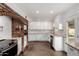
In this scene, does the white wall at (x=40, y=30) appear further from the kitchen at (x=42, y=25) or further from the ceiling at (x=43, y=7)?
the ceiling at (x=43, y=7)

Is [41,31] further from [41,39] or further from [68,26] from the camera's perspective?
[68,26]

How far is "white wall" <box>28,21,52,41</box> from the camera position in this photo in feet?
30.2

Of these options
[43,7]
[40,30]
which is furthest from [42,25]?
[43,7]

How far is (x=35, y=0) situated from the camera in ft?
2.93

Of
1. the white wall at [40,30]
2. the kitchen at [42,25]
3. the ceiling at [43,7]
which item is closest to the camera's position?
the kitchen at [42,25]

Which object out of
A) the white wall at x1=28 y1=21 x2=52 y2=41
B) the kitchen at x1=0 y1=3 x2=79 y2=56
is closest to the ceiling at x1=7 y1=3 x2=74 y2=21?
the kitchen at x1=0 y1=3 x2=79 y2=56

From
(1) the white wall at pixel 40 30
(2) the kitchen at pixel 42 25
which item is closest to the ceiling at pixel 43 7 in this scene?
(2) the kitchen at pixel 42 25

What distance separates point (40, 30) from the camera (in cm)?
965

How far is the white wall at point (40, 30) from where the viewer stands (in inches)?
362

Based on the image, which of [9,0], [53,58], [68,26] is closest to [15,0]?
[9,0]

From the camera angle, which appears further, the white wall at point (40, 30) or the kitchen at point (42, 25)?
the white wall at point (40, 30)

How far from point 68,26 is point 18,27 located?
8.31 feet

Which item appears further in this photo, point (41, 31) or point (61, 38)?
point (41, 31)

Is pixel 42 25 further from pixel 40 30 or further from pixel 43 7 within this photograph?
pixel 43 7
